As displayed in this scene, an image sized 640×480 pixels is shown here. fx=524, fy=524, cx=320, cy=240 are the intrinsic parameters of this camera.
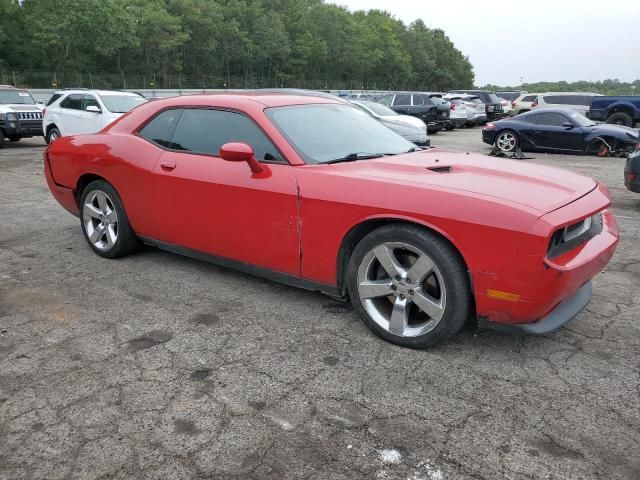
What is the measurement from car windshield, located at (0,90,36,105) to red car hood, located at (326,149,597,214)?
14.2 m

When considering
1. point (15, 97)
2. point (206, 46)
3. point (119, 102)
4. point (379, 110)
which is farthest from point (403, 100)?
point (206, 46)

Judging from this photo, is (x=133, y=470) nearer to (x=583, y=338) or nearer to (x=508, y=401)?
(x=508, y=401)

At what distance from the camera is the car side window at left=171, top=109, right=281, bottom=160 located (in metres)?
3.60

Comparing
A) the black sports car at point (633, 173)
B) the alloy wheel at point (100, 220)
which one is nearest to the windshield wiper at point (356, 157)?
the alloy wheel at point (100, 220)

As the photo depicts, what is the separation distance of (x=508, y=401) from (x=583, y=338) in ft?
3.25

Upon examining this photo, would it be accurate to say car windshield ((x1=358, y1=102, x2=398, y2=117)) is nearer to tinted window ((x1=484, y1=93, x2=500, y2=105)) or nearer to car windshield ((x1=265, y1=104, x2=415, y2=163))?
car windshield ((x1=265, y1=104, x2=415, y2=163))

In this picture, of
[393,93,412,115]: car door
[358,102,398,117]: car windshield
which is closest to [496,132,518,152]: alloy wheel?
[358,102,398,117]: car windshield

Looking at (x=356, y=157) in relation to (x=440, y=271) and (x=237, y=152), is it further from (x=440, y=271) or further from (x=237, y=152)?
(x=440, y=271)

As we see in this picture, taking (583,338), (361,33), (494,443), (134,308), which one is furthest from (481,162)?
(361,33)

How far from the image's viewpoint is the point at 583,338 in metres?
3.25

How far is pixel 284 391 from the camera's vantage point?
8.70 ft

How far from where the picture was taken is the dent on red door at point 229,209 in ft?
11.2

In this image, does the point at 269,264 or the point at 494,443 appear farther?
the point at 269,264

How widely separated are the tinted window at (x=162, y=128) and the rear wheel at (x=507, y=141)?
1131 centimetres
